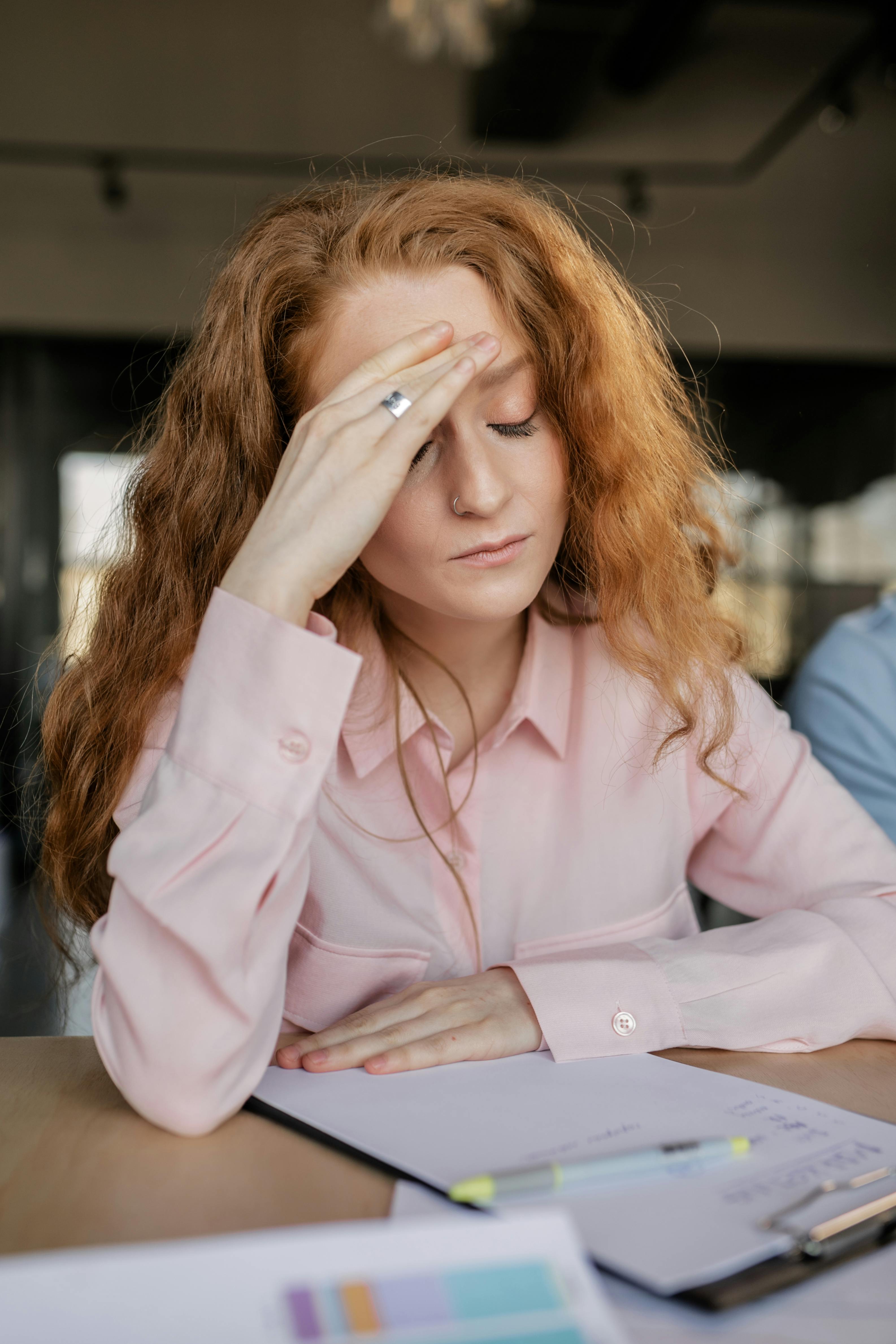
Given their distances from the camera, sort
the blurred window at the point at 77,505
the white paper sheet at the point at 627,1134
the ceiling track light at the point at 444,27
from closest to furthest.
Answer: the white paper sheet at the point at 627,1134
the ceiling track light at the point at 444,27
the blurred window at the point at 77,505

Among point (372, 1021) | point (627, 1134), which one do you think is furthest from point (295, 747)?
point (627, 1134)

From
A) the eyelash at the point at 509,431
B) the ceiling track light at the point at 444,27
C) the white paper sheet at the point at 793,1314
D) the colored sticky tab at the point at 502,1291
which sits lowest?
the white paper sheet at the point at 793,1314

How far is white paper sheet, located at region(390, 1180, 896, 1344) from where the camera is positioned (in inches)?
18.5

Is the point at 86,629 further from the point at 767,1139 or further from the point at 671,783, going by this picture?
the point at 767,1139

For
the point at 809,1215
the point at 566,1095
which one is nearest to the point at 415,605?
the point at 566,1095

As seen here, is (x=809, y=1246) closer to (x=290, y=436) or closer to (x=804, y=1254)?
(x=804, y=1254)

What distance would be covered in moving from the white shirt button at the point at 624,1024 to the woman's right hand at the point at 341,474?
382 mm

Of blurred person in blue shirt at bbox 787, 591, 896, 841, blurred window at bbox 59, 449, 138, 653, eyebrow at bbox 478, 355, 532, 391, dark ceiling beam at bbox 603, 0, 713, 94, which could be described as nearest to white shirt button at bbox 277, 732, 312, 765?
eyebrow at bbox 478, 355, 532, 391

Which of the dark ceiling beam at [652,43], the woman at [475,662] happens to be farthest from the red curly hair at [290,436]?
the dark ceiling beam at [652,43]

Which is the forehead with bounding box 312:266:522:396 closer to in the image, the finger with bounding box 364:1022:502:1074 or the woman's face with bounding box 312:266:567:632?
the woman's face with bounding box 312:266:567:632

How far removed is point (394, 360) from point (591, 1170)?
64 centimetres

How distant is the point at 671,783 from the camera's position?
3.90 ft

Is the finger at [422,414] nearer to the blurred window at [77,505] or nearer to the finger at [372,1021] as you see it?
the finger at [372,1021]

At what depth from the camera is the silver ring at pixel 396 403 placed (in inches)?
35.4
